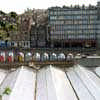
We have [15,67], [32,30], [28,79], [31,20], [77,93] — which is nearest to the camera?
[77,93]

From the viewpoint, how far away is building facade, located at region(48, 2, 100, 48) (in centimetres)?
7744

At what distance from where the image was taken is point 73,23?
7800 cm

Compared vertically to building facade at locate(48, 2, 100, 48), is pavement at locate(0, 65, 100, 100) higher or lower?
lower

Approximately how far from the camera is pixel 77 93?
1734cm

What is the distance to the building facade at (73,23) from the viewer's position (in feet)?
254

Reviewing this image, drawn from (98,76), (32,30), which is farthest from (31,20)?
(98,76)

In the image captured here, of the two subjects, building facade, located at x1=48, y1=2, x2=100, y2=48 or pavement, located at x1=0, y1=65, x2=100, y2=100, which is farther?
building facade, located at x1=48, y1=2, x2=100, y2=48

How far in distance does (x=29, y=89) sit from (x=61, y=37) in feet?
199

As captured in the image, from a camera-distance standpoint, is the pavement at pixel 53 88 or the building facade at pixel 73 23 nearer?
the pavement at pixel 53 88

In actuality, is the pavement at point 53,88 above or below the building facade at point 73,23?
below

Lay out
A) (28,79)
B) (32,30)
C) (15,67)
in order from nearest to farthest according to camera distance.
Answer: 1. (28,79)
2. (15,67)
3. (32,30)

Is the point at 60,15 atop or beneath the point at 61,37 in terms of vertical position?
atop

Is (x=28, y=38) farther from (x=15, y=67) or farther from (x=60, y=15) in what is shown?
(x=15, y=67)

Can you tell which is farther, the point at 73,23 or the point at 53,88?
the point at 73,23
